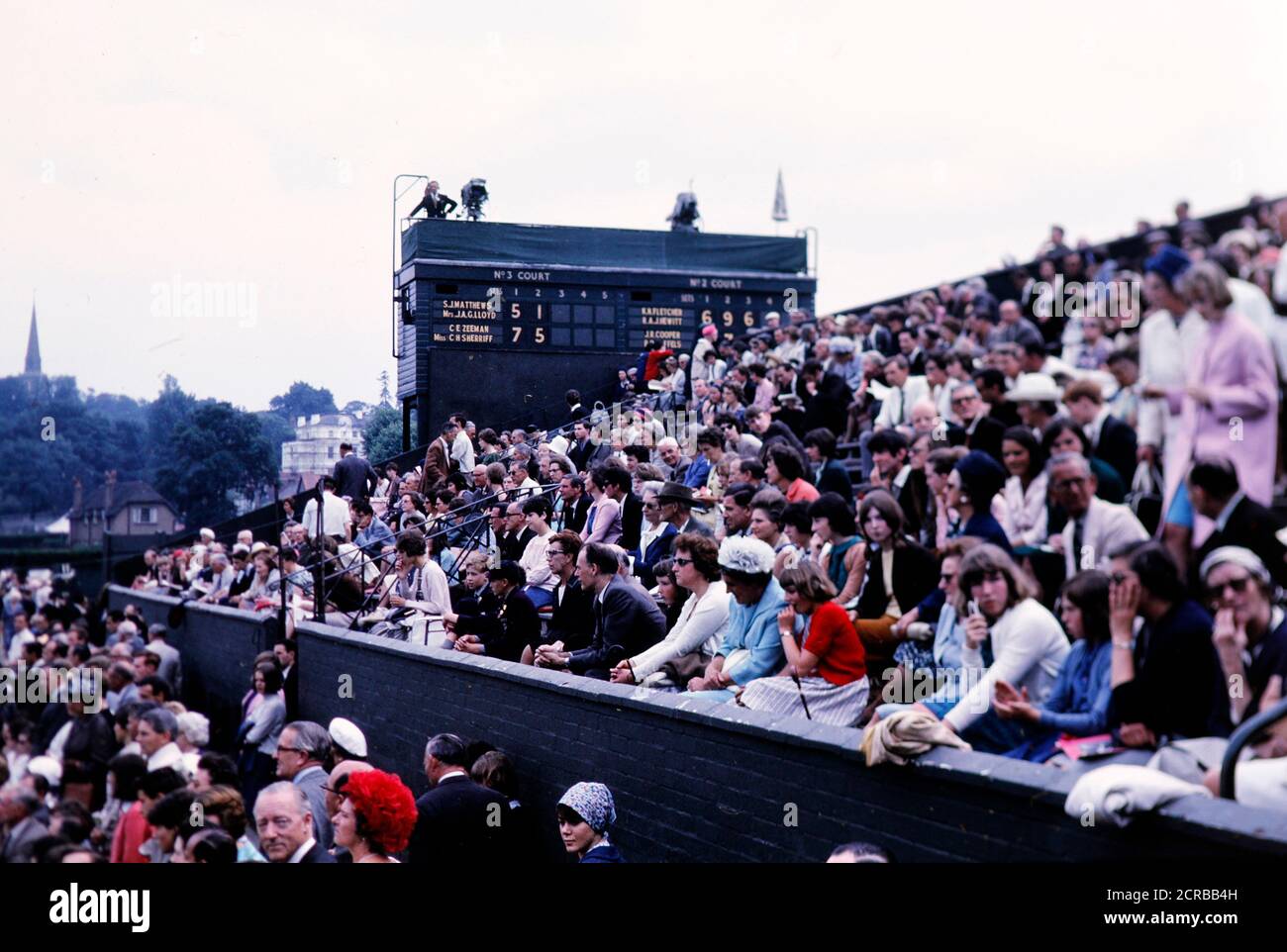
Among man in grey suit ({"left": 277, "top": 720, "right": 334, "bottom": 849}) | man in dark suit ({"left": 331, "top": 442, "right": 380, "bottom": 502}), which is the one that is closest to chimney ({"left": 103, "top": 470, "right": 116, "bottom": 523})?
man in grey suit ({"left": 277, "top": 720, "right": 334, "bottom": 849})

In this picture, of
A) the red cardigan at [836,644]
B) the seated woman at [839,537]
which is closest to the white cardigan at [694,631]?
the seated woman at [839,537]

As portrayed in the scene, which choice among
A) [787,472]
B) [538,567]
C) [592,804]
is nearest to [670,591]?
[787,472]

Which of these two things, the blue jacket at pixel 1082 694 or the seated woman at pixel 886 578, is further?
the seated woman at pixel 886 578

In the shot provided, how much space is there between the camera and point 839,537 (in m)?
6.19

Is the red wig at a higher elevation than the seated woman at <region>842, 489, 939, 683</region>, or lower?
lower

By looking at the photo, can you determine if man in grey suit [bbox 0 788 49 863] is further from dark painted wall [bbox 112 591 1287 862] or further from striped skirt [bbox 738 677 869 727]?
striped skirt [bbox 738 677 869 727]

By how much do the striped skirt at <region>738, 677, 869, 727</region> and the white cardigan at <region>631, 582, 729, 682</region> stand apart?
90 cm

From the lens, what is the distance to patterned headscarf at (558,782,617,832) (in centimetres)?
584

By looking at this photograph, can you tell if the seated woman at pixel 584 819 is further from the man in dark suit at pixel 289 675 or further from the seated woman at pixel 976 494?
the man in dark suit at pixel 289 675

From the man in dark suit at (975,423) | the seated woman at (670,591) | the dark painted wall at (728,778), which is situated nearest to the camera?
the dark painted wall at (728,778)

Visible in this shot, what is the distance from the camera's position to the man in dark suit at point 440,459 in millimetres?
8023

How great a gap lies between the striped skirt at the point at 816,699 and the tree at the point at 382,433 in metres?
2.68

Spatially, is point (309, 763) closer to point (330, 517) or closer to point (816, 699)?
point (816, 699)

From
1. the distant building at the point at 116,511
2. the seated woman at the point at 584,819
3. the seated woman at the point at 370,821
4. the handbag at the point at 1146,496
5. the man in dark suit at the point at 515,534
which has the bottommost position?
the seated woman at the point at 584,819
